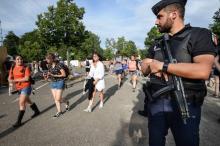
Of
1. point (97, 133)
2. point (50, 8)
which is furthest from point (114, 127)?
point (50, 8)

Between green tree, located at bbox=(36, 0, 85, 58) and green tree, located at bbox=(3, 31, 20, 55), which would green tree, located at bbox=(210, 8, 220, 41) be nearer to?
green tree, located at bbox=(36, 0, 85, 58)

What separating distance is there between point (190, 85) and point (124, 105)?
7621 mm

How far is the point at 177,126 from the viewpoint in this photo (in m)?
2.54

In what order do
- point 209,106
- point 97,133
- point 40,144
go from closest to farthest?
point 40,144 → point 97,133 → point 209,106

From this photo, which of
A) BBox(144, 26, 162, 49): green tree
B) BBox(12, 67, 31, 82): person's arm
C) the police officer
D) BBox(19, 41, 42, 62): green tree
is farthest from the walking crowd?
BBox(19, 41, 42, 62): green tree

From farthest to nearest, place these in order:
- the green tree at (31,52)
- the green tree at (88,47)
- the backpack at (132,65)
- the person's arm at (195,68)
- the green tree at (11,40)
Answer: the green tree at (11,40) < the green tree at (31,52) < the green tree at (88,47) < the backpack at (132,65) < the person's arm at (195,68)

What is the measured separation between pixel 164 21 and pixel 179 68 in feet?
1.69

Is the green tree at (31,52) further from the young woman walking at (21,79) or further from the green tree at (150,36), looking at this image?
the young woman walking at (21,79)

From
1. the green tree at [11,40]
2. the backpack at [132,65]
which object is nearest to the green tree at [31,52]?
the green tree at [11,40]

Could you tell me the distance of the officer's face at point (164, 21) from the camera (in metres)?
2.51

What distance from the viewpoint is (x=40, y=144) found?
18.4 feet

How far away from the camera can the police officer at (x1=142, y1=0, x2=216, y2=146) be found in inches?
90.1

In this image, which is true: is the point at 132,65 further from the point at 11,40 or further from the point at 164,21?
the point at 11,40

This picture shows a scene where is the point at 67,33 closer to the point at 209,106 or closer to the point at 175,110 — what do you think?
the point at 209,106
